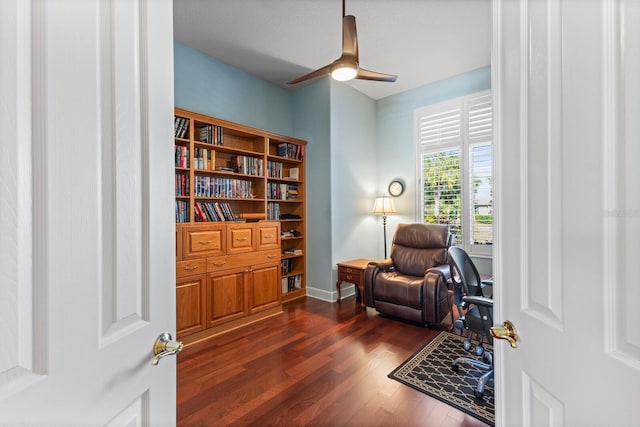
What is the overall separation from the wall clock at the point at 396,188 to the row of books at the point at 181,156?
10.3 feet

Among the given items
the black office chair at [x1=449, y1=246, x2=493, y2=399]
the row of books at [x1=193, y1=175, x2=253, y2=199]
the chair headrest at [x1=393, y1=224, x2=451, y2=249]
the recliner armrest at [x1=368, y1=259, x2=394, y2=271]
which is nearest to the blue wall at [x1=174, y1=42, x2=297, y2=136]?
the row of books at [x1=193, y1=175, x2=253, y2=199]

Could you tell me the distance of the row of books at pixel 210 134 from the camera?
3.24 meters

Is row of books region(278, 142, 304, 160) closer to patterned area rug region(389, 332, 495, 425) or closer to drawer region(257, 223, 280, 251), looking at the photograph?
drawer region(257, 223, 280, 251)

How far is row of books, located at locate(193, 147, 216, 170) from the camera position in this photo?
10.2 feet

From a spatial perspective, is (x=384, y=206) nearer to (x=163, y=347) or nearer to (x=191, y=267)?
(x=191, y=267)

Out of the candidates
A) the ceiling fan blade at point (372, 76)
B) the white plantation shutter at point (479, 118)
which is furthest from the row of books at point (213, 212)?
the white plantation shutter at point (479, 118)

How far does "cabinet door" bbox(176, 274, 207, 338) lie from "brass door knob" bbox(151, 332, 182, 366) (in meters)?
2.13

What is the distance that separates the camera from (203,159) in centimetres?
316

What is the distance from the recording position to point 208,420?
5.66ft
